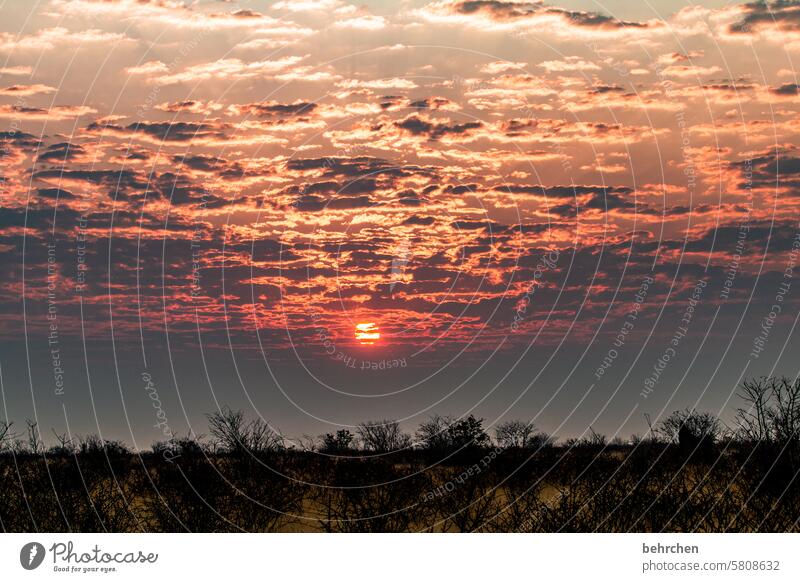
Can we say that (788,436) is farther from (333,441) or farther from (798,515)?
(333,441)

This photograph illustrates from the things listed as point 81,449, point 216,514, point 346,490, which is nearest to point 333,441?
point 346,490
